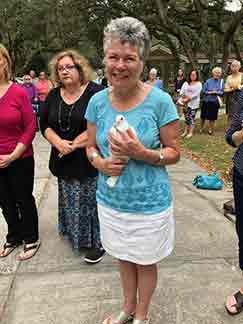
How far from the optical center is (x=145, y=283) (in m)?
2.24

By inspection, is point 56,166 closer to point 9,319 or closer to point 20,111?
point 20,111

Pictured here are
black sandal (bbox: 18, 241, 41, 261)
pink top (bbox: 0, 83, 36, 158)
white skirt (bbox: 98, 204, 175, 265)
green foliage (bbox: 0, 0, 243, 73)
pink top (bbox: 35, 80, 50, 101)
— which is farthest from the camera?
green foliage (bbox: 0, 0, 243, 73)

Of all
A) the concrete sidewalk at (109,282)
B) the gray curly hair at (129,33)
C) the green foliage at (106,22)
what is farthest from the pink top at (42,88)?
the gray curly hair at (129,33)

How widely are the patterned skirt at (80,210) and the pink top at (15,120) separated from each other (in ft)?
1.63

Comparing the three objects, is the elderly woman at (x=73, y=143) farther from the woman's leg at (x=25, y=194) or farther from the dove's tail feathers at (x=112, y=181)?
the dove's tail feathers at (x=112, y=181)

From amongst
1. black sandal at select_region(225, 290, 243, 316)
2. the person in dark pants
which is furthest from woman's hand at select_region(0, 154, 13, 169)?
black sandal at select_region(225, 290, 243, 316)

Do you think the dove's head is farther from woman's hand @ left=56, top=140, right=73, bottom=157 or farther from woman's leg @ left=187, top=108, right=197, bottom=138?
woman's leg @ left=187, top=108, right=197, bottom=138

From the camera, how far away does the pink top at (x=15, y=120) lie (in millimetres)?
2959

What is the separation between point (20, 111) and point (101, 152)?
1.17 m

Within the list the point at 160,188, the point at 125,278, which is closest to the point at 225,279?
the point at 125,278

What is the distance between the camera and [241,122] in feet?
7.39

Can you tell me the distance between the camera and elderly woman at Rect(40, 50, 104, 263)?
3.03 meters

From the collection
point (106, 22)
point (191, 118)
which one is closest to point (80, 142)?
point (191, 118)

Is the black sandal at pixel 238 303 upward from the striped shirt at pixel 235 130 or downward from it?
downward
